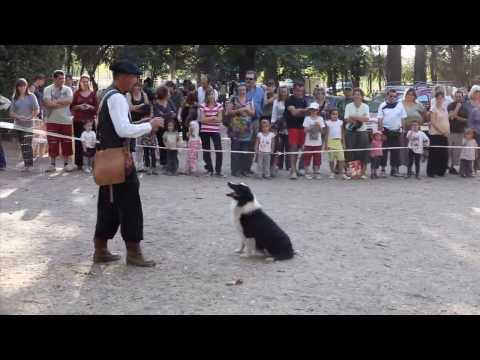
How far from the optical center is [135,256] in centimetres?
651

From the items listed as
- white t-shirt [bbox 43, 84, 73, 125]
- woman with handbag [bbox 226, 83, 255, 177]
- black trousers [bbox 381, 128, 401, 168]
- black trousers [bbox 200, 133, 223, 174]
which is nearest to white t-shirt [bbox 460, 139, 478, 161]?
black trousers [bbox 381, 128, 401, 168]

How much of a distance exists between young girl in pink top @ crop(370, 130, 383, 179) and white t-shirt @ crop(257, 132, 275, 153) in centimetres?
216

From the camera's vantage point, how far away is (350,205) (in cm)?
1009

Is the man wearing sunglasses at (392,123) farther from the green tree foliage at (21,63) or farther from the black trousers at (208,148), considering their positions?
the green tree foliage at (21,63)

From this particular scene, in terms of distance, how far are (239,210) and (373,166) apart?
22.2 ft

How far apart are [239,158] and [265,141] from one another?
0.68 m

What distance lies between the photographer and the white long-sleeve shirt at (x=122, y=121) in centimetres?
604

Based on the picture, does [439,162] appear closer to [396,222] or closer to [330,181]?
[330,181]

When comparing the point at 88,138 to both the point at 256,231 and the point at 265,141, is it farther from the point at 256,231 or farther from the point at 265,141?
the point at 256,231

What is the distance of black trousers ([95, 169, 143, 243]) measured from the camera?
632 cm

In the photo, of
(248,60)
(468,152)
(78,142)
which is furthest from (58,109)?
(248,60)

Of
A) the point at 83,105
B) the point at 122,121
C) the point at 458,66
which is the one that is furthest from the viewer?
the point at 458,66

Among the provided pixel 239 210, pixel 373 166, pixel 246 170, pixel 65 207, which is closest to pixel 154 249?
pixel 239 210
